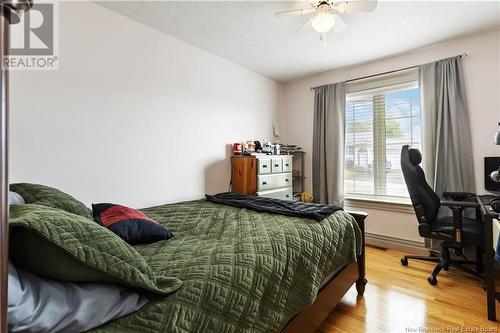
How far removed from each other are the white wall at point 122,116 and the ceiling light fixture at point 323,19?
1.49 meters

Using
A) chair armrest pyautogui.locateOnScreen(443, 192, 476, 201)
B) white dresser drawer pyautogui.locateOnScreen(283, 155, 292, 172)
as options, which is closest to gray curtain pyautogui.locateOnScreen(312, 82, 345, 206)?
white dresser drawer pyautogui.locateOnScreen(283, 155, 292, 172)

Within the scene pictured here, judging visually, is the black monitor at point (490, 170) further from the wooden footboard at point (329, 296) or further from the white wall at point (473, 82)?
the wooden footboard at point (329, 296)

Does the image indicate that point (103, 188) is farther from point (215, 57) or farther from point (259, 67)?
point (259, 67)

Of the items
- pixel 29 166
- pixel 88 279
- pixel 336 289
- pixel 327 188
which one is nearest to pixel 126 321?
pixel 88 279

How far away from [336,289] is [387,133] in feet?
7.85

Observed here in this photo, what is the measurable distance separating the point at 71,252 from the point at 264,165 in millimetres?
2506

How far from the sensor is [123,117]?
2.27m

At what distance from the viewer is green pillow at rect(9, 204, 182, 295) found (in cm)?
68

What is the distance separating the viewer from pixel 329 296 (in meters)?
1.64

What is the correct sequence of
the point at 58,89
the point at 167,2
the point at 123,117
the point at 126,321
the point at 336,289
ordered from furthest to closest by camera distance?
the point at 123,117, the point at 167,2, the point at 58,89, the point at 336,289, the point at 126,321

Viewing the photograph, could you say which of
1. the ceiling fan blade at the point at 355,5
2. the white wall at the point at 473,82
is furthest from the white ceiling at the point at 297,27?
the ceiling fan blade at the point at 355,5

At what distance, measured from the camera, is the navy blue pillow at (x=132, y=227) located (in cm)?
138

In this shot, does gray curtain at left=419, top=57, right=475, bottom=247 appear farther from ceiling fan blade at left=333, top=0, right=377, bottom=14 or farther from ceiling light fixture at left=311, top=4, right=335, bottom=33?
ceiling light fixture at left=311, top=4, right=335, bottom=33

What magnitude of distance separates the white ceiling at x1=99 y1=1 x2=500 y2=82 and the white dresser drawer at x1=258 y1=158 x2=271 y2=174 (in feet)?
4.33
